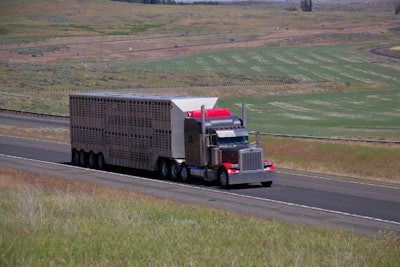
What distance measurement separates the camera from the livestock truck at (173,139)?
34.8 metres

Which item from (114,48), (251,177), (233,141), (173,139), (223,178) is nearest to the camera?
(251,177)

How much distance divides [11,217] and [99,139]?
70.1 ft

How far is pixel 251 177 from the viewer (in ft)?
113

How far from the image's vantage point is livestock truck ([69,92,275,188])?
34750mm

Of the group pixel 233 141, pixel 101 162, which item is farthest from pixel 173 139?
pixel 101 162

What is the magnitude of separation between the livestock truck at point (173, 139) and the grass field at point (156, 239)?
10.2 m

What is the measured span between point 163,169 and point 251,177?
4.77m

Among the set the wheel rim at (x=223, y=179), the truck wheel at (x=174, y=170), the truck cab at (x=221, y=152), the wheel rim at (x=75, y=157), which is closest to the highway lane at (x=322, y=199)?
the wheel rim at (x=223, y=179)

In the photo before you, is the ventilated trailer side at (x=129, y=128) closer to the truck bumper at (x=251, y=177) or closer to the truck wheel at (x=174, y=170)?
the truck wheel at (x=174, y=170)

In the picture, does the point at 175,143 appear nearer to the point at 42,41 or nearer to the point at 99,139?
→ the point at 99,139

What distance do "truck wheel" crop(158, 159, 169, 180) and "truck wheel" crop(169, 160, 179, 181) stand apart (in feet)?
0.74

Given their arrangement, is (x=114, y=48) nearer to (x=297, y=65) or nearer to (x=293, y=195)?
(x=297, y=65)

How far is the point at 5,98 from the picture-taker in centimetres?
9162

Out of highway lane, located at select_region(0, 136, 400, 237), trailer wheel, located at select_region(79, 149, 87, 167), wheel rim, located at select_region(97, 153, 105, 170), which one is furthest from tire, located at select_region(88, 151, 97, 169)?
highway lane, located at select_region(0, 136, 400, 237)
